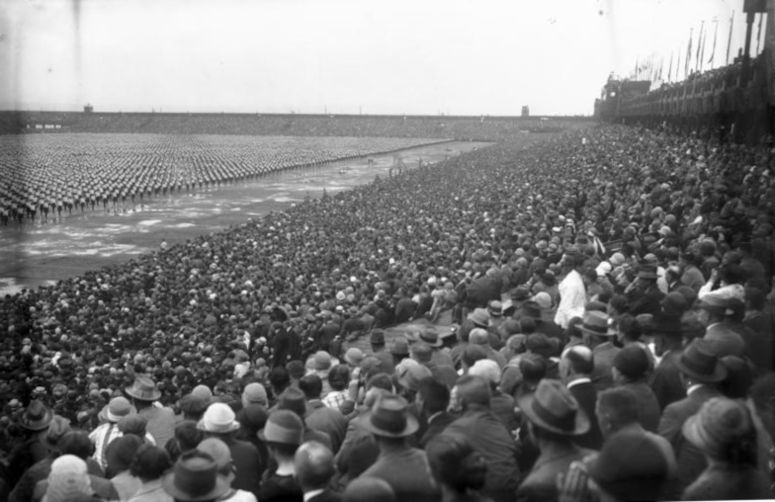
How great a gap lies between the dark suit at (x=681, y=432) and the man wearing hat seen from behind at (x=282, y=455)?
2068 mm

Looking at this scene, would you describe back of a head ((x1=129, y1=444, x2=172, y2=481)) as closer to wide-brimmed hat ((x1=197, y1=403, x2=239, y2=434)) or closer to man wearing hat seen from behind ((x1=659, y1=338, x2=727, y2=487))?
wide-brimmed hat ((x1=197, y1=403, x2=239, y2=434))

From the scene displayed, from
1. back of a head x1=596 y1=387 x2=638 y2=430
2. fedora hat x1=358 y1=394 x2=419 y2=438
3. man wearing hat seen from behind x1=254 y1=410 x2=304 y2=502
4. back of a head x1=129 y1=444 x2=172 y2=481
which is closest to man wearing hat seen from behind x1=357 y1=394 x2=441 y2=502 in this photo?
fedora hat x1=358 y1=394 x2=419 y2=438

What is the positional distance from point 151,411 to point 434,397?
116 inches

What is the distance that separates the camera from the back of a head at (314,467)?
396cm

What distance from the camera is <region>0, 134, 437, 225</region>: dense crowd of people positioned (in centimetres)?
4378

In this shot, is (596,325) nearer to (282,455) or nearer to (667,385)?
(667,385)

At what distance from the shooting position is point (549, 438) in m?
3.97

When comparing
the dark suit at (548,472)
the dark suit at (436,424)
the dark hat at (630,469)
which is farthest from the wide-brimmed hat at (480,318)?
the dark hat at (630,469)

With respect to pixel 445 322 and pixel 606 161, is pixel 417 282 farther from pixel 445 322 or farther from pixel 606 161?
pixel 606 161

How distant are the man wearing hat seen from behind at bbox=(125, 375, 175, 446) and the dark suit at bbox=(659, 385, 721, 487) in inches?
156

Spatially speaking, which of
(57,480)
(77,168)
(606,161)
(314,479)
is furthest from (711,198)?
(77,168)

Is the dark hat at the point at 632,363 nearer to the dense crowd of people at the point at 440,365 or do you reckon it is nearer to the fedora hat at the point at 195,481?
the dense crowd of people at the point at 440,365

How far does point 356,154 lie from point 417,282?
77581 mm

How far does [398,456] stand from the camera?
403cm
